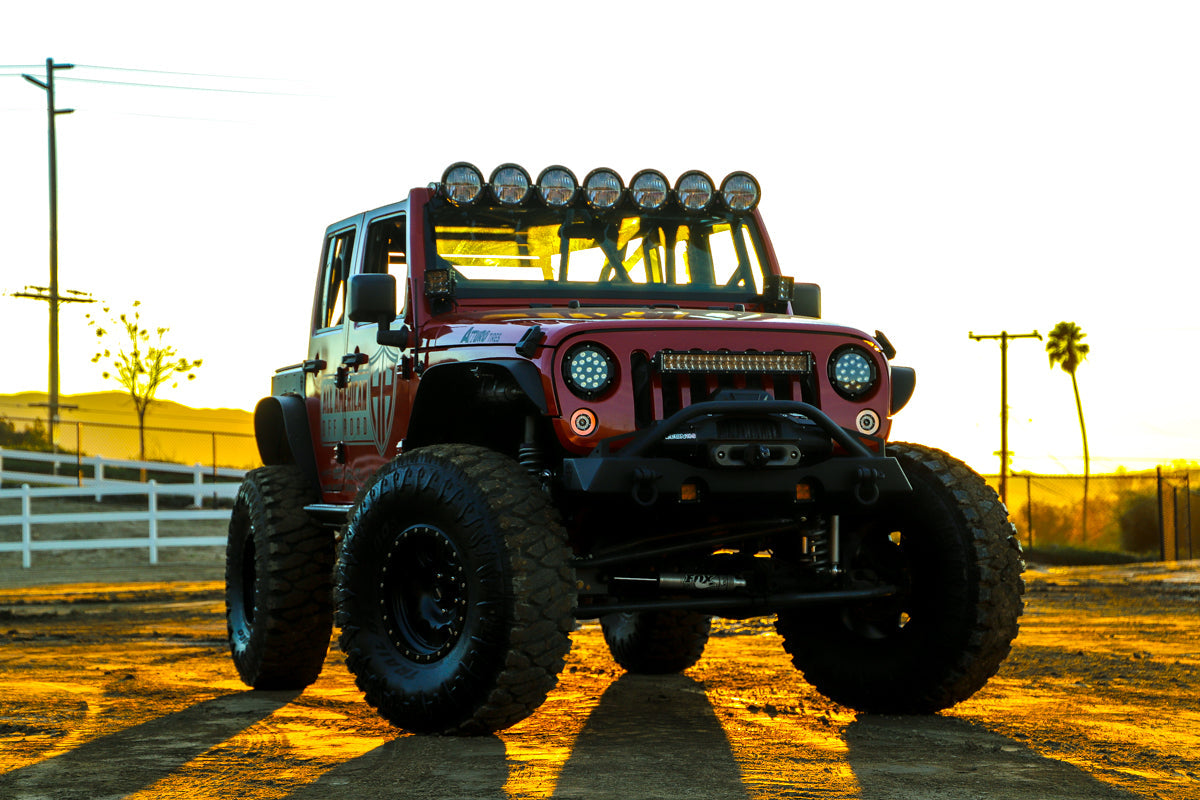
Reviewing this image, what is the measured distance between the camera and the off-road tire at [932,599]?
706cm

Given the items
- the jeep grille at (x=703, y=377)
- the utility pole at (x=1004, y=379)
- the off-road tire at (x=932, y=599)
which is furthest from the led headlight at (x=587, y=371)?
the utility pole at (x=1004, y=379)

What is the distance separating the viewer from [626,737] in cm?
666

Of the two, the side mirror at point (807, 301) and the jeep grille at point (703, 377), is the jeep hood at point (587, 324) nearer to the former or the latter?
the jeep grille at point (703, 377)

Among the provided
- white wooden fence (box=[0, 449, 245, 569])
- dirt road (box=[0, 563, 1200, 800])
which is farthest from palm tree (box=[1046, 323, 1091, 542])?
dirt road (box=[0, 563, 1200, 800])

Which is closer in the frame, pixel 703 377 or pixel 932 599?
pixel 703 377

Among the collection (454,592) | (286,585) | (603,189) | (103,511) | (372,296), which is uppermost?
(603,189)

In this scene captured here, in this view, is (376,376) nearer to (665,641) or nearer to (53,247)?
(665,641)

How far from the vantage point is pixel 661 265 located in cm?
817

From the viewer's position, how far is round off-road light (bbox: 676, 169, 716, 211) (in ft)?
26.7

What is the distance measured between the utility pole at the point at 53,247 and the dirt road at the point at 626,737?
33.7 m

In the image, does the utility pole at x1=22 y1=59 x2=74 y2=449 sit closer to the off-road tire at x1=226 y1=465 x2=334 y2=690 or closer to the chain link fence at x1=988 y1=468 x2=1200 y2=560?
the chain link fence at x1=988 y1=468 x2=1200 y2=560

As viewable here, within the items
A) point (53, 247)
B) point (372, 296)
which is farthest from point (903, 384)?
point (53, 247)

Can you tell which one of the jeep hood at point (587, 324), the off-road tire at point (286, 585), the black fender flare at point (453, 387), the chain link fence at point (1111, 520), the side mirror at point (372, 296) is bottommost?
the chain link fence at point (1111, 520)

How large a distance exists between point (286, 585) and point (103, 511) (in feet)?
84.6
